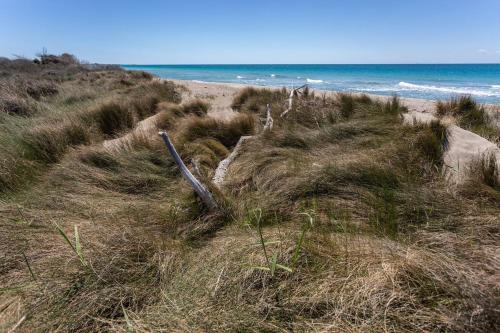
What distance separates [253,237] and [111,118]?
4.75m

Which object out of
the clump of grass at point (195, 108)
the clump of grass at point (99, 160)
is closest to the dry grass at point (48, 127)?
the clump of grass at point (99, 160)

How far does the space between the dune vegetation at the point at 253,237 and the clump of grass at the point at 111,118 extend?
1.18 m

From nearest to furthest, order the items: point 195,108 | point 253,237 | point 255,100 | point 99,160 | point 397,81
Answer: point 253,237, point 99,160, point 195,108, point 255,100, point 397,81

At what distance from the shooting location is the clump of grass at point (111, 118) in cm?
550

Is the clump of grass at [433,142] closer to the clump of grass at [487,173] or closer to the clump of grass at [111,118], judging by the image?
the clump of grass at [487,173]

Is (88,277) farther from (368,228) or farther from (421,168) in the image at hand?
(421,168)

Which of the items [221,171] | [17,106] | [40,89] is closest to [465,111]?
[221,171]

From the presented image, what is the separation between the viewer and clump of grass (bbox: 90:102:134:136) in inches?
217

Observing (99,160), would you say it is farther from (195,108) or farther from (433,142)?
(433,142)

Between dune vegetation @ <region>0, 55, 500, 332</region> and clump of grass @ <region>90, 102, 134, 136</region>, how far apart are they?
3.88 ft

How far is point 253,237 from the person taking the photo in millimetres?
2068

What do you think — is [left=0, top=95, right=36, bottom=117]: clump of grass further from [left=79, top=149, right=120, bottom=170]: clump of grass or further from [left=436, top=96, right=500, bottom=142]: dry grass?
[left=436, top=96, right=500, bottom=142]: dry grass

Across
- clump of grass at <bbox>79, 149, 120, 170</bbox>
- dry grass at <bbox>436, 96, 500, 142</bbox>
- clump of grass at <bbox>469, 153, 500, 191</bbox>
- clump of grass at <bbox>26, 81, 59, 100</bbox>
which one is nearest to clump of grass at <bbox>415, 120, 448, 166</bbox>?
clump of grass at <bbox>469, 153, 500, 191</bbox>

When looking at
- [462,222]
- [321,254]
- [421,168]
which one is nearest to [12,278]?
[321,254]
